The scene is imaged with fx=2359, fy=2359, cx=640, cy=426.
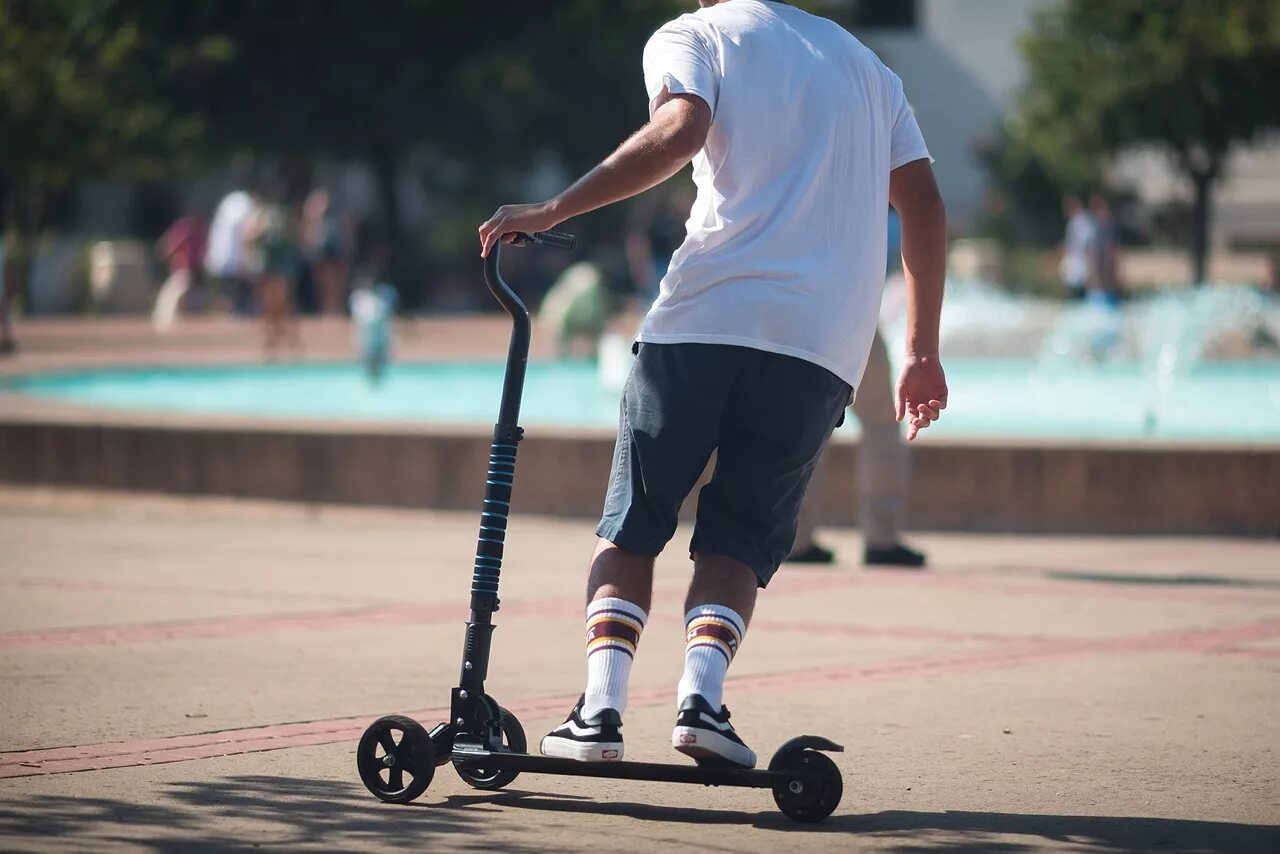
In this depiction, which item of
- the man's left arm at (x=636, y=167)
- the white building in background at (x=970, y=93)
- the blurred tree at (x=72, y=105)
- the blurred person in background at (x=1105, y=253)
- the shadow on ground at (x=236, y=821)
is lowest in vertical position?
the shadow on ground at (x=236, y=821)

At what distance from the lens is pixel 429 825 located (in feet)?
15.5

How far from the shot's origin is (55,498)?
1248 cm

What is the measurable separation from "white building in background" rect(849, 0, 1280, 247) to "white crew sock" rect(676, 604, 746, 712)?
180 ft

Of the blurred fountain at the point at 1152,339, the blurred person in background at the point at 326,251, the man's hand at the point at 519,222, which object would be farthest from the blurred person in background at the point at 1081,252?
the man's hand at the point at 519,222

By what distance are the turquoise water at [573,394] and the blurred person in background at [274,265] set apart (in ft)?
5.93

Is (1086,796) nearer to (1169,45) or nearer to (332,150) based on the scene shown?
(1169,45)

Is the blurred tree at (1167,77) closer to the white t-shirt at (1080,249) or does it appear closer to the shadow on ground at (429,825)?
the white t-shirt at (1080,249)

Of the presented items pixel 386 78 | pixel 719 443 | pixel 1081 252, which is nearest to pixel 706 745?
pixel 719 443

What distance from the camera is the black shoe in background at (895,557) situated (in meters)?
9.84

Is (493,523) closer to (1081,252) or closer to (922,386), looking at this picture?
(922,386)

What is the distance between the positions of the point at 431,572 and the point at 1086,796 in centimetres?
486

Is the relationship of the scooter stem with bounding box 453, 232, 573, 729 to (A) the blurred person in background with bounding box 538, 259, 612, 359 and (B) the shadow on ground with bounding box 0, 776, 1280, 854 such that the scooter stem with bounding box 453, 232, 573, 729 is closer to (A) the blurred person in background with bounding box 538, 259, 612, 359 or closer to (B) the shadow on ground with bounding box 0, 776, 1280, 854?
(B) the shadow on ground with bounding box 0, 776, 1280, 854

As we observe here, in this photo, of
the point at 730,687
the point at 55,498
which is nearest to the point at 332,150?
the point at 55,498

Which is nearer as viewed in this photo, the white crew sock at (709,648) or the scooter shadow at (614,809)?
the white crew sock at (709,648)
